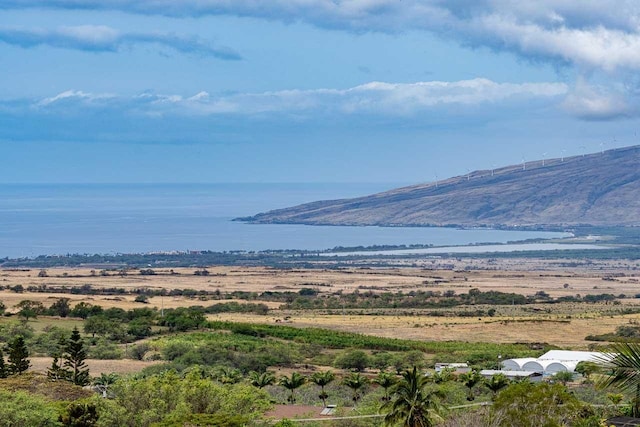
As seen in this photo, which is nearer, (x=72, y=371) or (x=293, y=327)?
(x=72, y=371)

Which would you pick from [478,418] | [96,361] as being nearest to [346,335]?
[96,361]

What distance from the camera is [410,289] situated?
134625mm

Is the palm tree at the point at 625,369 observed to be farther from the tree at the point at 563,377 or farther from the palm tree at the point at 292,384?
the tree at the point at 563,377

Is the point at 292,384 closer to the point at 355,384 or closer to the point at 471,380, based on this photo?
the point at 355,384

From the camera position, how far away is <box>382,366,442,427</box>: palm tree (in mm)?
31266

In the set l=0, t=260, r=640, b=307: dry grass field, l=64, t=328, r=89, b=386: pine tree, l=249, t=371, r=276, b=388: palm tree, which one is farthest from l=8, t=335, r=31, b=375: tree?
l=0, t=260, r=640, b=307: dry grass field

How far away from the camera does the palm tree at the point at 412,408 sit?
31266 millimetres

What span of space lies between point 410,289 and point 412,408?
10375 centimetres

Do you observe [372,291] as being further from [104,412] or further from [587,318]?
[104,412]

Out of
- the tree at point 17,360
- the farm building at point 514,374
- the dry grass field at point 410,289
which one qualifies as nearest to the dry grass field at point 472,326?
the dry grass field at point 410,289

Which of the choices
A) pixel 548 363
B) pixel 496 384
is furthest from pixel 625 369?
pixel 548 363

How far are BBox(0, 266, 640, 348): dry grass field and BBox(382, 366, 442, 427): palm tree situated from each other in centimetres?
4608

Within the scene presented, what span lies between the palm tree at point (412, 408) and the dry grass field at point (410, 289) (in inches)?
1814

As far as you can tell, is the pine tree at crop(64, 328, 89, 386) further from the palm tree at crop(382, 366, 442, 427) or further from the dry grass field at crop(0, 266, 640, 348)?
the dry grass field at crop(0, 266, 640, 348)
